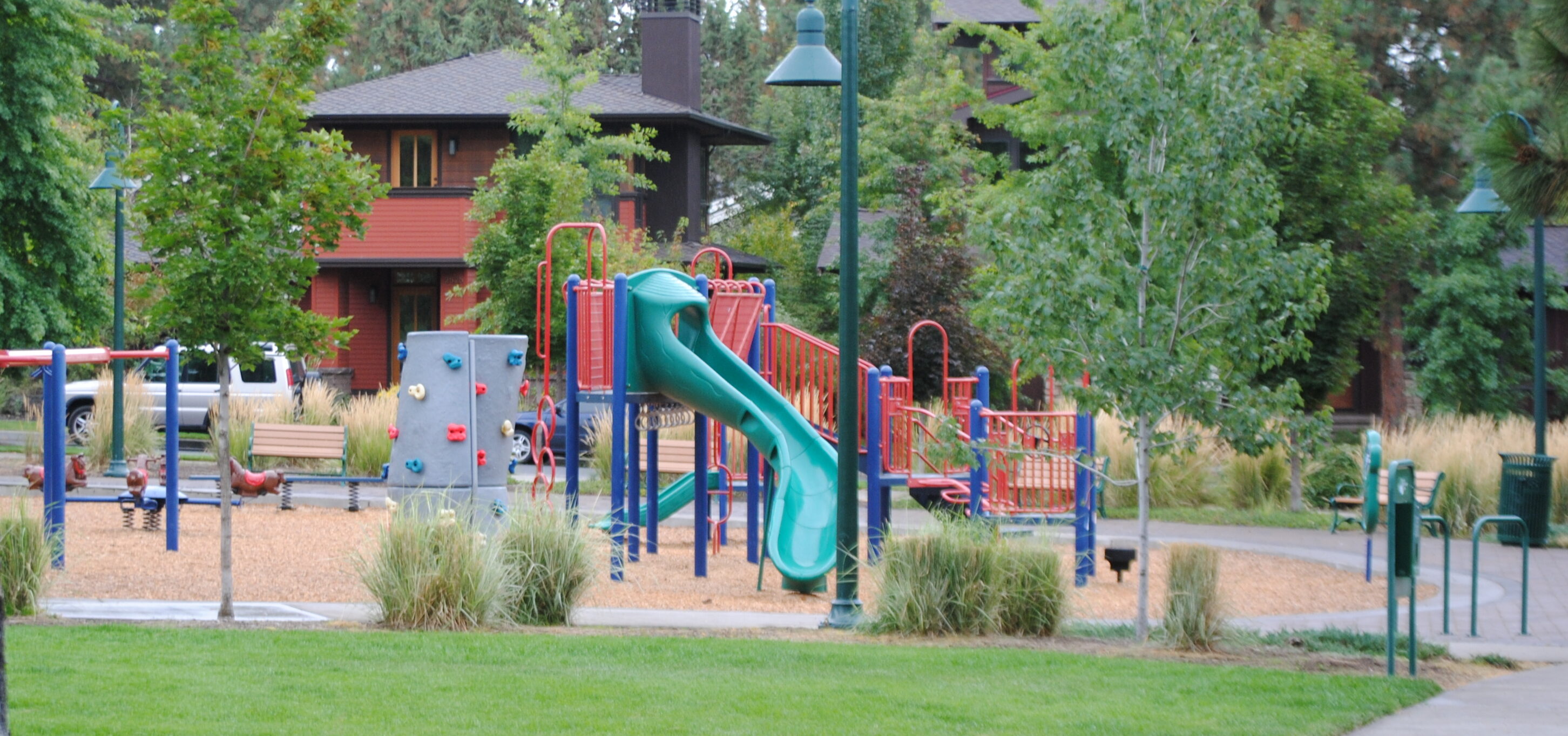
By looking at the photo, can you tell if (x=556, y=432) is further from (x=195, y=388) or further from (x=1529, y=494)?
(x=1529, y=494)

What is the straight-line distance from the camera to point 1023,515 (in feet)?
44.8

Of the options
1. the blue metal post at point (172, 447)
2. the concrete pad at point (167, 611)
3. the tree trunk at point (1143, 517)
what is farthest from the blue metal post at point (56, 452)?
the tree trunk at point (1143, 517)

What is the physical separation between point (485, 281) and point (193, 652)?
60.2ft

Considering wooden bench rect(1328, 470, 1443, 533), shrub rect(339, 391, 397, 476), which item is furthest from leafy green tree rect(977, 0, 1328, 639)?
shrub rect(339, 391, 397, 476)

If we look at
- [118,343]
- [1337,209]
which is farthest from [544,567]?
[118,343]

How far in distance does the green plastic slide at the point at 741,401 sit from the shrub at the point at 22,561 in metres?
5.02

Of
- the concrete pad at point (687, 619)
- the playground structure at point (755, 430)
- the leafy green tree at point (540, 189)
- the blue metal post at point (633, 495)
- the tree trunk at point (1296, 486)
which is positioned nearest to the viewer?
the concrete pad at point (687, 619)

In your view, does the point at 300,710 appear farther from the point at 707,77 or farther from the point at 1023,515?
the point at 707,77

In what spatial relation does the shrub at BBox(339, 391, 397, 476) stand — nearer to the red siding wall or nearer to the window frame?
the red siding wall

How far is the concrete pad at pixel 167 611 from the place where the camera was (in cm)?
1016

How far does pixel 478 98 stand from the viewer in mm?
34750

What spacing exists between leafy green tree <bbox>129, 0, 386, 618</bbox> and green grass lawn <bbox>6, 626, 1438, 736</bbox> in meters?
1.95

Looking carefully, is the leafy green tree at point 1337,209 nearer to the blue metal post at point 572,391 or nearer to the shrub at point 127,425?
the blue metal post at point 572,391

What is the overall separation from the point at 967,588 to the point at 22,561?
21.0ft
